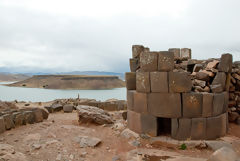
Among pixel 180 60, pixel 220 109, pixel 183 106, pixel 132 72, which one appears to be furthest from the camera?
pixel 180 60

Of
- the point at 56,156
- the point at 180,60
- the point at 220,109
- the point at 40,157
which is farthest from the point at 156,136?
the point at 180,60

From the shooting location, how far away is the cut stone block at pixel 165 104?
565 centimetres

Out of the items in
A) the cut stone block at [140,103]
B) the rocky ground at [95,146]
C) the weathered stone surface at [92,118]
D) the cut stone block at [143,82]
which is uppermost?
the cut stone block at [143,82]

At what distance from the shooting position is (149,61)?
19.5 ft

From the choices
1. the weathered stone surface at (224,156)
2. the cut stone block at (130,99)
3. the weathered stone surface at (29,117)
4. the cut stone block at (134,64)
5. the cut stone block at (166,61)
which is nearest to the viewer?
the weathered stone surface at (224,156)

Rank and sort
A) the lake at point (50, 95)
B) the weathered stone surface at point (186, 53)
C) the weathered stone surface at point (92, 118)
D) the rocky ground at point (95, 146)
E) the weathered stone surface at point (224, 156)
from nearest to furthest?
the weathered stone surface at point (224, 156), the rocky ground at point (95, 146), the weathered stone surface at point (92, 118), the weathered stone surface at point (186, 53), the lake at point (50, 95)

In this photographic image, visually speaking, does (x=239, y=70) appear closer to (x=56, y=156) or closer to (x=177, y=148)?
(x=177, y=148)

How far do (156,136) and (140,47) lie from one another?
3401 millimetres

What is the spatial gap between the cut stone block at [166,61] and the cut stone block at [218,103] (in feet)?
5.61

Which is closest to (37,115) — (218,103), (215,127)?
(215,127)

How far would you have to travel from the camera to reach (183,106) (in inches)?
222

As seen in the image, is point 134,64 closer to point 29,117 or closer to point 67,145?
point 67,145

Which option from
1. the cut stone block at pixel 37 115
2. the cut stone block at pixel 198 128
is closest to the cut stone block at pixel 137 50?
the cut stone block at pixel 198 128

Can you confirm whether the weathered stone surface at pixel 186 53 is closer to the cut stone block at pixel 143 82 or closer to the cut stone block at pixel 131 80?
the cut stone block at pixel 131 80
